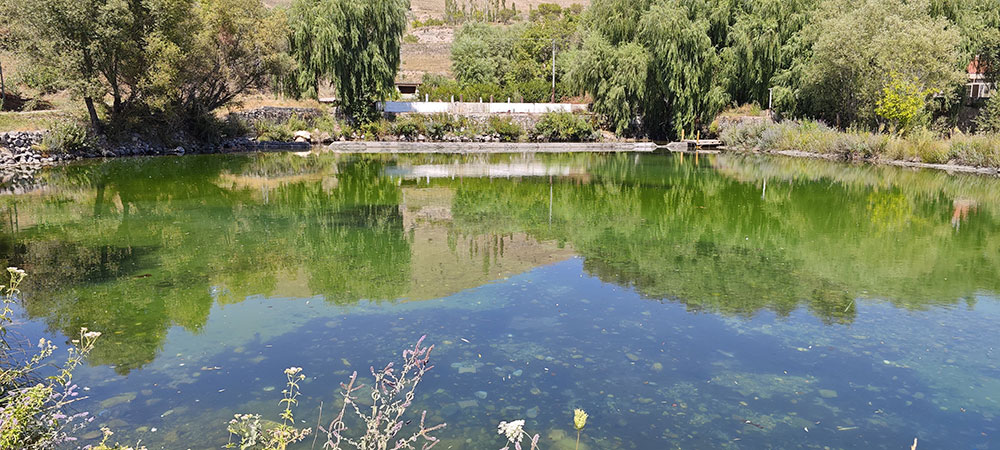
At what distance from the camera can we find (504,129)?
37.3m

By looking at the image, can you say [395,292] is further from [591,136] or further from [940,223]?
[591,136]

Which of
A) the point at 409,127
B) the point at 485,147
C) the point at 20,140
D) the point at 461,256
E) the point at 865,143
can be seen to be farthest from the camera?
the point at 409,127

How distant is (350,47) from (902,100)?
25774 millimetres

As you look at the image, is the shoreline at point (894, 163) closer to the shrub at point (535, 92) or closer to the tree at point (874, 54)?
the tree at point (874, 54)

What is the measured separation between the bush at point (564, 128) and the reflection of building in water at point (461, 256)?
2511cm

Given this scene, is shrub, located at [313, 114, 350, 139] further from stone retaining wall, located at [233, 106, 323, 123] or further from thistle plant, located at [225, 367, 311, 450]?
thistle plant, located at [225, 367, 311, 450]

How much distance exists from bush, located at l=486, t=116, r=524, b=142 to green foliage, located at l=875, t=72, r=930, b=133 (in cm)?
1806

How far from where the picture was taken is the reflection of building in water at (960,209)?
12.5 m

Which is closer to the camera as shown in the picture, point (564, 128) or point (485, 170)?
point (485, 170)

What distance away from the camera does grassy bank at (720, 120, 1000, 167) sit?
22328 millimetres

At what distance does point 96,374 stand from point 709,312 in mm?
5976

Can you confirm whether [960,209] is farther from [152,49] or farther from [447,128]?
[447,128]

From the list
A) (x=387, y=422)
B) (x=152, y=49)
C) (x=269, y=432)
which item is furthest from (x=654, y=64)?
(x=269, y=432)

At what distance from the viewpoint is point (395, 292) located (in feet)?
25.8
